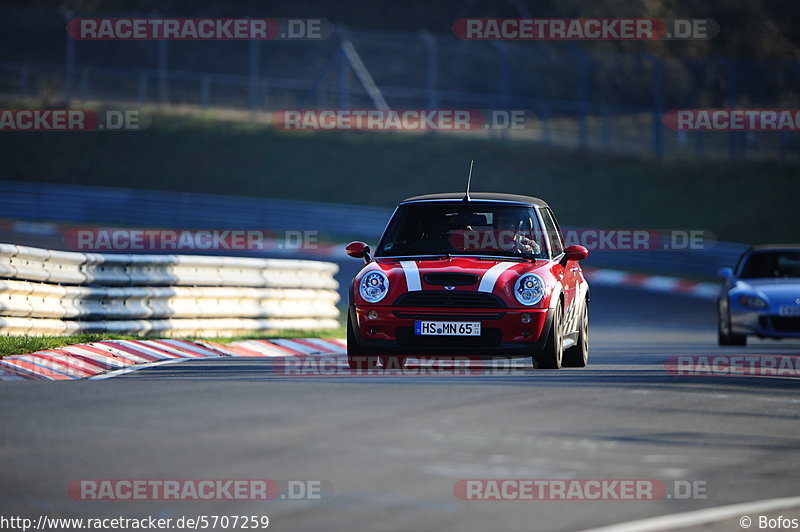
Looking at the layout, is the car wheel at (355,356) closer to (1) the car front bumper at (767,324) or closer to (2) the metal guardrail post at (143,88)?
(1) the car front bumper at (767,324)

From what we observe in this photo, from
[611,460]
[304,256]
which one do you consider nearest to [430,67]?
[304,256]

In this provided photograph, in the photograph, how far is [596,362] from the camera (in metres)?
14.3

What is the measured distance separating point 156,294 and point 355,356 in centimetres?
389

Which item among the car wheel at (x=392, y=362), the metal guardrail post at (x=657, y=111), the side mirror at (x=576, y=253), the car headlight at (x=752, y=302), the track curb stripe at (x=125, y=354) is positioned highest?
the metal guardrail post at (x=657, y=111)

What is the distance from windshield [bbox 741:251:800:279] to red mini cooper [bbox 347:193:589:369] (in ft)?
20.1

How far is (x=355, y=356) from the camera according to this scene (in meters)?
12.3

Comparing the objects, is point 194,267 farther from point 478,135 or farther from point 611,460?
point 478,135

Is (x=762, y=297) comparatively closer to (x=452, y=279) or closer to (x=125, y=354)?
(x=452, y=279)

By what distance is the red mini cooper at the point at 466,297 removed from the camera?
38.6ft

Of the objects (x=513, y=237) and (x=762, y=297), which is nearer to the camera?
(x=513, y=237)

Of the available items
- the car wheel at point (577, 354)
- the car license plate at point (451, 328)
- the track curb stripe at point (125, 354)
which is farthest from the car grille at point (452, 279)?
the track curb stripe at point (125, 354)

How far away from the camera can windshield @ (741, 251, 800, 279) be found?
59.4 ft

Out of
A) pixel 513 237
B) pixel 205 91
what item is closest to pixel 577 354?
pixel 513 237

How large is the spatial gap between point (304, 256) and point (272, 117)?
13.3 metres
